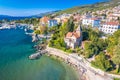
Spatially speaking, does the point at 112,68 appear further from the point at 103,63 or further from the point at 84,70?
the point at 84,70

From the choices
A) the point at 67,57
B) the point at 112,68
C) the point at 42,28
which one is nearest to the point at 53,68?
the point at 67,57

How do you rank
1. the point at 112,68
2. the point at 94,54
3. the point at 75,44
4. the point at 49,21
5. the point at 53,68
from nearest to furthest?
1. the point at 112,68
2. the point at 53,68
3. the point at 94,54
4. the point at 75,44
5. the point at 49,21

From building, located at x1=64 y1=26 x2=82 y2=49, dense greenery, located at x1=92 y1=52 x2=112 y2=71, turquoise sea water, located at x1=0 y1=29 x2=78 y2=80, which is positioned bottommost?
turquoise sea water, located at x1=0 y1=29 x2=78 y2=80

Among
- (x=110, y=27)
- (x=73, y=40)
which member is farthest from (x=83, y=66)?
(x=110, y=27)

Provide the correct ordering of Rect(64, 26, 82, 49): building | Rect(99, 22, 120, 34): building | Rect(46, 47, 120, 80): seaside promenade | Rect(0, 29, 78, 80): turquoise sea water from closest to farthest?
Rect(46, 47, 120, 80): seaside promenade < Rect(0, 29, 78, 80): turquoise sea water < Rect(64, 26, 82, 49): building < Rect(99, 22, 120, 34): building

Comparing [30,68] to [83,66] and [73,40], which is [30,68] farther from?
[73,40]

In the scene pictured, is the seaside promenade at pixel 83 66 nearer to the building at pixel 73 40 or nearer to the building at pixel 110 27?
the building at pixel 73 40

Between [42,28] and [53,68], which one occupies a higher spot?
[42,28]

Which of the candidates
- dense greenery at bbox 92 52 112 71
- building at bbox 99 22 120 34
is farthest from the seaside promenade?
building at bbox 99 22 120 34

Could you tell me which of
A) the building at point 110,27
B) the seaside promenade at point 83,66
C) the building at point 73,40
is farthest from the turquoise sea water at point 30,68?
the building at point 110,27

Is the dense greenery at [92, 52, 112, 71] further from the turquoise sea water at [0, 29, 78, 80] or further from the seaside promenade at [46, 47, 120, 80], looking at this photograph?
the turquoise sea water at [0, 29, 78, 80]
